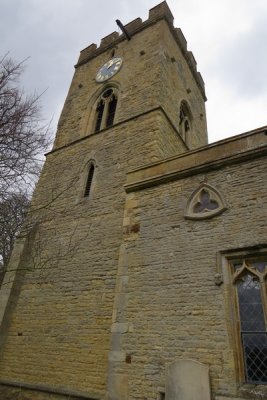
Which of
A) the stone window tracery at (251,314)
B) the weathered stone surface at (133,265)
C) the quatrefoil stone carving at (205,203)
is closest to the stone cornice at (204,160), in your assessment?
the weathered stone surface at (133,265)

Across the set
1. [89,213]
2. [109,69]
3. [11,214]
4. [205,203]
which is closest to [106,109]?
[109,69]

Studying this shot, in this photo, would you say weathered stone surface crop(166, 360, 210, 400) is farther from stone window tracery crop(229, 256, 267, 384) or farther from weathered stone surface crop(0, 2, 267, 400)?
stone window tracery crop(229, 256, 267, 384)

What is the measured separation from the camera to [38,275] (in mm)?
9008

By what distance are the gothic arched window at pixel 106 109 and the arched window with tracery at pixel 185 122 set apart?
2.97 metres

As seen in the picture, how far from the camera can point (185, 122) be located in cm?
1388

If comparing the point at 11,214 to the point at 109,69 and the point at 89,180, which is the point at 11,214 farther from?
the point at 109,69

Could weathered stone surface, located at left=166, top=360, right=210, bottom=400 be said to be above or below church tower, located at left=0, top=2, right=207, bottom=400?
below

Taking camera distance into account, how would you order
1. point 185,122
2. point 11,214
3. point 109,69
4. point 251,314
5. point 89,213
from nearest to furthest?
point 251,314 → point 11,214 → point 89,213 → point 185,122 → point 109,69

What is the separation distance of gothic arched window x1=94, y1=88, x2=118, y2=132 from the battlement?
3682 millimetres

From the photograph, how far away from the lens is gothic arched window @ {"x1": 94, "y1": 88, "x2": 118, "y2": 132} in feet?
39.8

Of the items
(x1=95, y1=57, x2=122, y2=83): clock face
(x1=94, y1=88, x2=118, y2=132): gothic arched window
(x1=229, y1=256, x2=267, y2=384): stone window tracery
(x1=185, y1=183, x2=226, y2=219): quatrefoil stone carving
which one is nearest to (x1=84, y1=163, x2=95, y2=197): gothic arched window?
(x1=94, y1=88, x2=118, y2=132): gothic arched window

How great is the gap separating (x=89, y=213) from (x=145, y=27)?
10.1 meters

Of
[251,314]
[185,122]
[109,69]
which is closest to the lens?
[251,314]

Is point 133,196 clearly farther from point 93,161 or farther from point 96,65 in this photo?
point 96,65
